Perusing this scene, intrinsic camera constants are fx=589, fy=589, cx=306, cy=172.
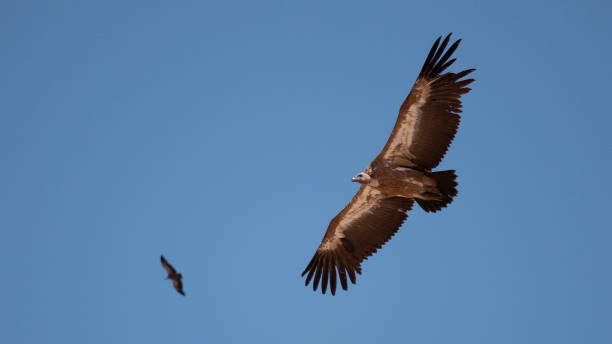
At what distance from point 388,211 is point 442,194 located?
1.78m

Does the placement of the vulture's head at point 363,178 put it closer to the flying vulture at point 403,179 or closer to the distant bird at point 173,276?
the flying vulture at point 403,179

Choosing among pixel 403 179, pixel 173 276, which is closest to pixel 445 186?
pixel 403 179

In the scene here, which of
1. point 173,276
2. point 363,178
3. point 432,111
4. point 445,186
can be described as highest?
point 432,111

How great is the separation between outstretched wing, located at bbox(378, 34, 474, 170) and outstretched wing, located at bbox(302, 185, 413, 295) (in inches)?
62.9

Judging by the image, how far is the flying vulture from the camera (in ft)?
39.2

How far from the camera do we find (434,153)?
12.4 m

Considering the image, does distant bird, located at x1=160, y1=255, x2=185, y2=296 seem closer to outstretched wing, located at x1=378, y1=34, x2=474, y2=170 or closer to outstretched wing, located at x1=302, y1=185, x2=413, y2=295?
outstretched wing, located at x1=302, y1=185, x2=413, y2=295

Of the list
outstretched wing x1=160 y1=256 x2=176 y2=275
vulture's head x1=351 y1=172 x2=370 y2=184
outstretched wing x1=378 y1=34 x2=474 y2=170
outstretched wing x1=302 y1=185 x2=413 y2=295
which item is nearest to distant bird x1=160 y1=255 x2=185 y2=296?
outstretched wing x1=160 y1=256 x2=176 y2=275

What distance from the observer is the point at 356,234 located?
1403 cm

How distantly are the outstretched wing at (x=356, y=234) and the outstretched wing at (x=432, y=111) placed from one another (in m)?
1.60

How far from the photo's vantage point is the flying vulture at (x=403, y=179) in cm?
1195

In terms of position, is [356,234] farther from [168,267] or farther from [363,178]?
[168,267]

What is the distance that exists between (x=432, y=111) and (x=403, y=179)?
1572 mm

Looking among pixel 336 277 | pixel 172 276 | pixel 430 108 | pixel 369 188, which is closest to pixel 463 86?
pixel 430 108
